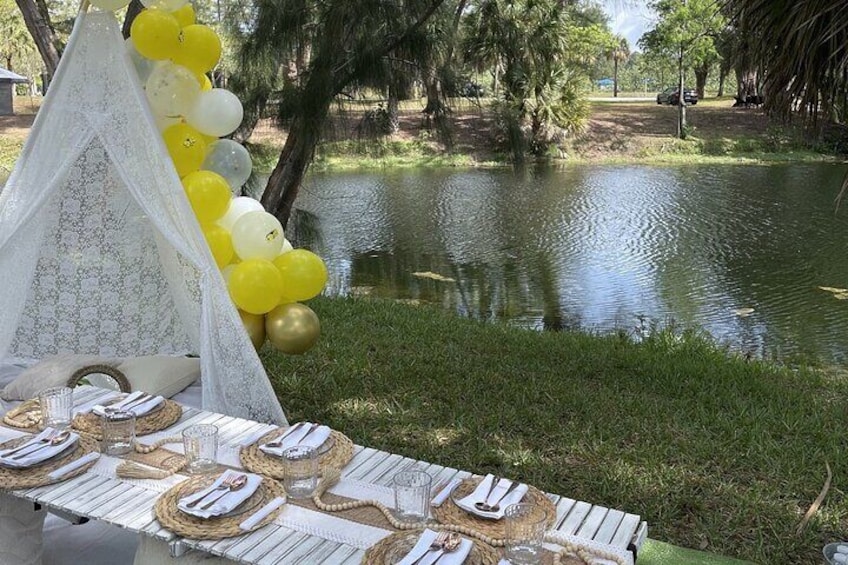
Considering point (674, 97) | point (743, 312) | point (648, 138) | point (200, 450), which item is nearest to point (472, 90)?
point (743, 312)

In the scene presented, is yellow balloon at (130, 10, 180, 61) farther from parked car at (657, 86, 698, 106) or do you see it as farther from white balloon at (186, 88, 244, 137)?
parked car at (657, 86, 698, 106)

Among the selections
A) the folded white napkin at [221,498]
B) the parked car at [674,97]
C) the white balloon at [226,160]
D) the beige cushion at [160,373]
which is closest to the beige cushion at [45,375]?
the beige cushion at [160,373]

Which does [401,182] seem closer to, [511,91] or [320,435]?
[511,91]

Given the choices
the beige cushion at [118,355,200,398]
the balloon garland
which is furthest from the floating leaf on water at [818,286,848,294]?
the beige cushion at [118,355,200,398]

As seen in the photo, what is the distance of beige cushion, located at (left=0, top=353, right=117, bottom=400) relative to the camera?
10.3 feet

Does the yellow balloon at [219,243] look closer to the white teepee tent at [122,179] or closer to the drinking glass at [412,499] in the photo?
the white teepee tent at [122,179]

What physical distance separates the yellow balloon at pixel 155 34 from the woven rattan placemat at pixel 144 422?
1515 millimetres

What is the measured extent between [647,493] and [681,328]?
3.92 meters

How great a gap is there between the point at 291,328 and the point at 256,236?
0.42 m

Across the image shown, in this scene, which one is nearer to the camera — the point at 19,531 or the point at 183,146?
the point at 19,531

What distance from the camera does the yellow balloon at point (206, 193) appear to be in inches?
124

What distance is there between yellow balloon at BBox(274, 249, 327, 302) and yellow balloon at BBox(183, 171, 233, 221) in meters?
0.33

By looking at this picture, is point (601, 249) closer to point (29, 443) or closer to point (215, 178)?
point (215, 178)

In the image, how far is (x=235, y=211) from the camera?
3342 millimetres
